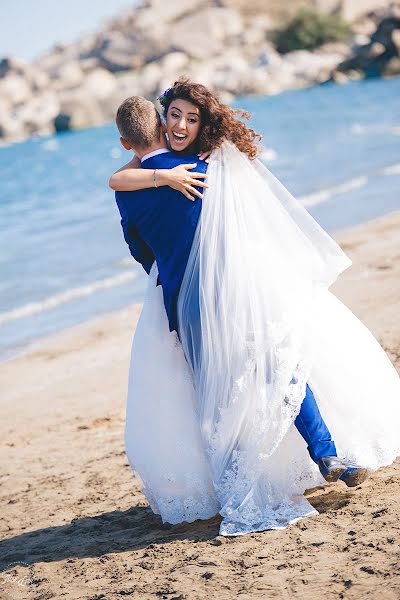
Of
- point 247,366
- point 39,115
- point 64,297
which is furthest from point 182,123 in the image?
point 39,115

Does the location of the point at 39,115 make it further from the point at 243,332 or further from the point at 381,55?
the point at 243,332

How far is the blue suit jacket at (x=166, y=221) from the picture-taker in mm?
3822

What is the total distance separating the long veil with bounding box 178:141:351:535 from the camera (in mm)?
3838

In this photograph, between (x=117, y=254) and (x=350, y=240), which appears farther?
(x=117, y=254)

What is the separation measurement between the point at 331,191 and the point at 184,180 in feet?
42.8

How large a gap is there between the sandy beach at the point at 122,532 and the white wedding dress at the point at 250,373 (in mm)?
187

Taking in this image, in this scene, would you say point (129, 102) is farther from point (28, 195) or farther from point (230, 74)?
point (230, 74)

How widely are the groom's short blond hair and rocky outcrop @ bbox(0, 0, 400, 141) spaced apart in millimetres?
54054

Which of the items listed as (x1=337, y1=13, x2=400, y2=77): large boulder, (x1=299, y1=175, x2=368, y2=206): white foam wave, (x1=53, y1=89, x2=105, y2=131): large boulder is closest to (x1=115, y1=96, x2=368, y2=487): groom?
(x1=299, y1=175, x2=368, y2=206): white foam wave

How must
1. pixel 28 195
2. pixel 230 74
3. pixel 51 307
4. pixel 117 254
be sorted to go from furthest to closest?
pixel 230 74 < pixel 28 195 < pixel 117 254 < pixel 51 307

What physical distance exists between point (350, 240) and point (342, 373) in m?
7.55

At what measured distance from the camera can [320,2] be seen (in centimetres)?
8750

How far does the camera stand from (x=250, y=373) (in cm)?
385

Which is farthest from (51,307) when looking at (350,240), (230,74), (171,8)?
(171,8)
